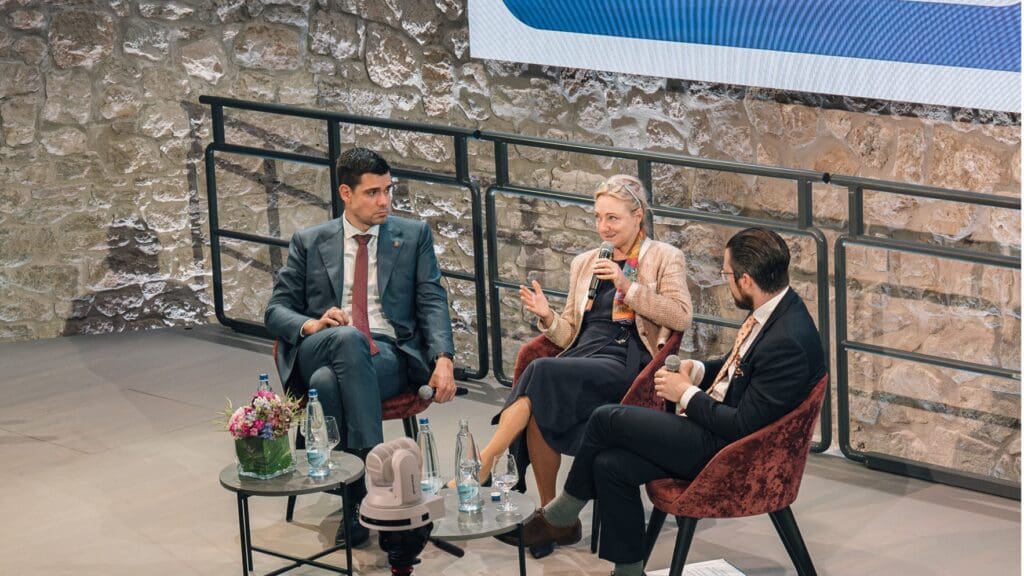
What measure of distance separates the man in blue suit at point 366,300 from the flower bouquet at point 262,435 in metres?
0.46

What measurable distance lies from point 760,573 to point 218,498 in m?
1.87

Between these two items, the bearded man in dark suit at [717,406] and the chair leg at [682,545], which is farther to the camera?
the chair leg at [682,545]

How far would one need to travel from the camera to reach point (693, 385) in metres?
3.86

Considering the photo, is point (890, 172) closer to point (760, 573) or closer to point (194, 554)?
point (760, 573)

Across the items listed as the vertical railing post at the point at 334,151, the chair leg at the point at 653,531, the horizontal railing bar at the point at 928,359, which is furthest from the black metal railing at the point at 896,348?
the vertical railing post at the point at 334,151

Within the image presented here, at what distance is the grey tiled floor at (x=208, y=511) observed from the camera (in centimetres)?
427

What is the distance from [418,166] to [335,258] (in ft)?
5.73

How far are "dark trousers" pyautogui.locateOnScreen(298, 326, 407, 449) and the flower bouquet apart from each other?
0.37m

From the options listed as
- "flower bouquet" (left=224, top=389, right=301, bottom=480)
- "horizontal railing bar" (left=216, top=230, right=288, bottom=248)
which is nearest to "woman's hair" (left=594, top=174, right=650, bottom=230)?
"flower bouquet" (left=224, top=389, right=301, bottom=480)

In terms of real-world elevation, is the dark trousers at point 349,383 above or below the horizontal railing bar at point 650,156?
below

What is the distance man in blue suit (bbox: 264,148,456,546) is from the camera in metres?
4.59

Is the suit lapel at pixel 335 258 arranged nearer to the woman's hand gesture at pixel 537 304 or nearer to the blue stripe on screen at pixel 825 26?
the woman's hand gesture at pixel 537 304

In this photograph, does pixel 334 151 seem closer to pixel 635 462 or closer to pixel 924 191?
pixel 924 191

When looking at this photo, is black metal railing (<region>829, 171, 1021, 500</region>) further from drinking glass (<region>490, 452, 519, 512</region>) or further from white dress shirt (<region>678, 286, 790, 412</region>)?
drinking glass (<region>490, 452, 519, 512</region>)
